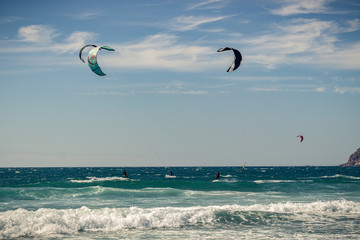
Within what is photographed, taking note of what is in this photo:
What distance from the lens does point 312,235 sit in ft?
41.8

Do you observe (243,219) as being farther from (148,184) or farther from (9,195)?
(148,184)

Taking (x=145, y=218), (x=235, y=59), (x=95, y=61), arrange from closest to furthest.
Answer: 1. (x=145, y=218)
2. (x=95, y=61)
3. (x=235, y=59)

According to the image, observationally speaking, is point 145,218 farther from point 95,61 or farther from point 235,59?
point 235,59

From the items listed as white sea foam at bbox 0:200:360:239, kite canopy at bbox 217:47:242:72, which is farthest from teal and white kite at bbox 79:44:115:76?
white sea foam at bbox 0:200:360:239

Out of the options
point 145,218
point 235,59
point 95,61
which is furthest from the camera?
point 235,59

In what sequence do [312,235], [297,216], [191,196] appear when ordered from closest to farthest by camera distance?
[312,235] < [297,216] < [191,196]

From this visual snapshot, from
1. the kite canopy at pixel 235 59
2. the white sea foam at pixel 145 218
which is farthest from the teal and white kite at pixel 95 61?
the white sea foam at pixel 145 218

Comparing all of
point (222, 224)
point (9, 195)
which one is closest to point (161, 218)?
point (222, 224)

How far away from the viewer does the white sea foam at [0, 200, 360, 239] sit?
44.9 feet

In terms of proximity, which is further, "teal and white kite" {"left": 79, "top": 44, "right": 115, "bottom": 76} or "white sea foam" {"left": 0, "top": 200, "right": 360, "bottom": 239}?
"teal and white kite" {"left": 79, "top": 44, "right": 115, "bottom": 76}

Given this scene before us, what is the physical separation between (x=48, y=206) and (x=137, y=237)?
8454 millimetres

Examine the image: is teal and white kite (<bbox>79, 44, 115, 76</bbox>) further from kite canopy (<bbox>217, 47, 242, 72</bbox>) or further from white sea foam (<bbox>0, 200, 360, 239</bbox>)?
white sea foam (<bbox>0, 200, 360, 239</bbox>)

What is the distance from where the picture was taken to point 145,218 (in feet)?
49.4

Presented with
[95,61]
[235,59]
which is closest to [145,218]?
[95,61]
